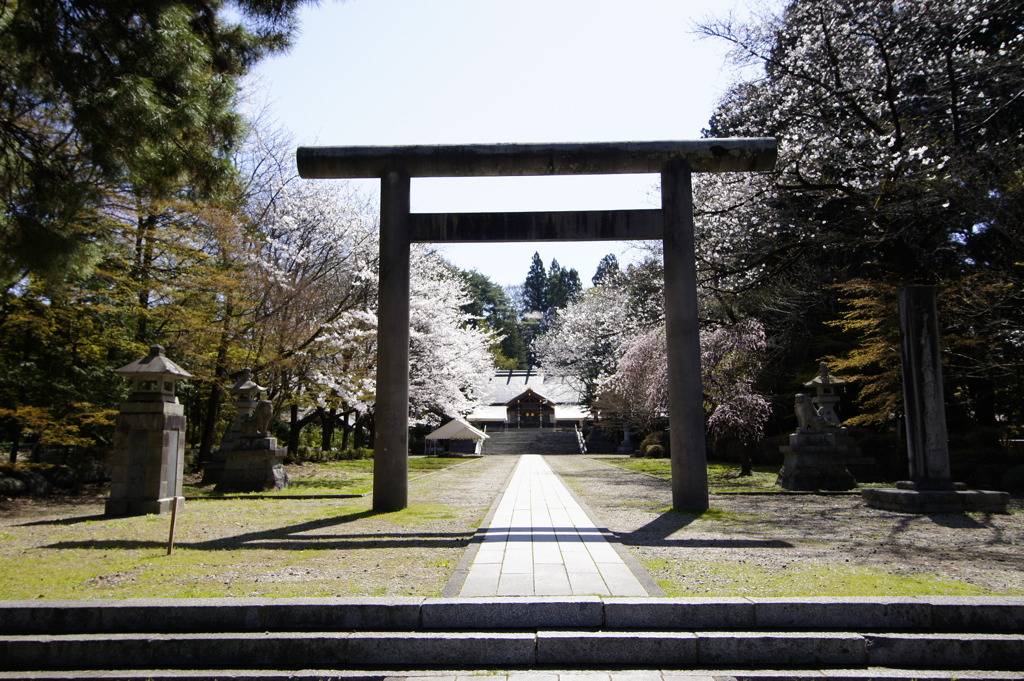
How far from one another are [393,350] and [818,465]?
357 inches

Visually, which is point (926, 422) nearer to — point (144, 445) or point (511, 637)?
point (511, 637)

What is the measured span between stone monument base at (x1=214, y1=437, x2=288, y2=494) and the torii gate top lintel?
6.76 m

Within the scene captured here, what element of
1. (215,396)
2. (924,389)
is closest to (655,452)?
(215,396)

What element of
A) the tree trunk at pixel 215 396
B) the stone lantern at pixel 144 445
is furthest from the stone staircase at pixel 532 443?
the stone lantern at pixel 144 445

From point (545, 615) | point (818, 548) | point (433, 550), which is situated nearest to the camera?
point (545, 615)

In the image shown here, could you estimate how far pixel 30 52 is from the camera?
5969 millimetres

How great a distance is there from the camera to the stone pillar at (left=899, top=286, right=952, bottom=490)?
960 centimetres

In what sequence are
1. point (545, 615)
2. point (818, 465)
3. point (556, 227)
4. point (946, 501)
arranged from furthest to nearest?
1. point (818, 465)
2. point (946, 501)
3. point (556, 227)
4. point (545, 615)

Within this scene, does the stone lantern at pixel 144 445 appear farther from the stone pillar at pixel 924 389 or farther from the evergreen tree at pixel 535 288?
the evergreen tree at pixel 535 288

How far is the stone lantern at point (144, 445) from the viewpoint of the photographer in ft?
32.5

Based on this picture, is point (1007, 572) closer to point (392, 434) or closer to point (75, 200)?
point (392, 434)

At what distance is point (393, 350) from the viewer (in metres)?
9.37

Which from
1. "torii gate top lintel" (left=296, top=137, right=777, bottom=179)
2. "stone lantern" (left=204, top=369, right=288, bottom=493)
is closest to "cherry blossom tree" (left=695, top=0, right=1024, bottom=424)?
"torii gate top lintel" (left=296, top=137, right=777, bottom=179)

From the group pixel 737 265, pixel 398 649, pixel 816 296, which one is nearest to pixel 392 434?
pixel 398 649
